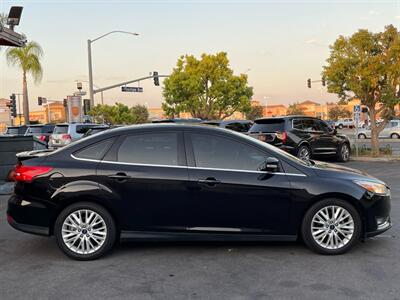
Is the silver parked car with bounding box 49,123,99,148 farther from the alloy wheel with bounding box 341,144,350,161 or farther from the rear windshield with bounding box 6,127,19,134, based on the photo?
the alloy wheel with bounding box 341,144,350,161

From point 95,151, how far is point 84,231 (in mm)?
930

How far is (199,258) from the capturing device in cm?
531

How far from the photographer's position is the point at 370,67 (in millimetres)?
16625

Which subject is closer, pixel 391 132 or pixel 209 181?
pixel 209 181

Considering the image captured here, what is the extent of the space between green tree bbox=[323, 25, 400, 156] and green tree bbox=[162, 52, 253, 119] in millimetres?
25505

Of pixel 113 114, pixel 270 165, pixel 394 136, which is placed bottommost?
pixel 394 136

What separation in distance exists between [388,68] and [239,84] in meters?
28.6

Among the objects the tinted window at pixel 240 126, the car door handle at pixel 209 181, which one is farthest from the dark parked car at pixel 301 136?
the car door handle at pixel 209 181

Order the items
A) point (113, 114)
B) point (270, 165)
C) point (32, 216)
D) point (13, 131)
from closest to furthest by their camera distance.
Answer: point (270, 165), point (32, 216), point (13, 131), point (113, 114)

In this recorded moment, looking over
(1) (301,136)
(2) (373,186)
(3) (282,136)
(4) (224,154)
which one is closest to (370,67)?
(1) (301,136)

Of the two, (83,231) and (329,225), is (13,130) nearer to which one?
(83,231)

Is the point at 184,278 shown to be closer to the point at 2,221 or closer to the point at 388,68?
the point at 2,221

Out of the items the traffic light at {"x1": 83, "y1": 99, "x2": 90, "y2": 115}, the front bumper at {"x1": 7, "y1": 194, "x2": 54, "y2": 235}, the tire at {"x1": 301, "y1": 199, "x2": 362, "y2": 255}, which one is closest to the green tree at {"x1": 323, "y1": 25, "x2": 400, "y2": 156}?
the tire at {"x1": 301, "y1": 199, "x2": 362, "y2": 255}

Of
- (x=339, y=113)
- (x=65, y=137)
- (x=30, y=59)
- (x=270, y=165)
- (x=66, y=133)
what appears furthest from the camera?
(x=339, y=113)
